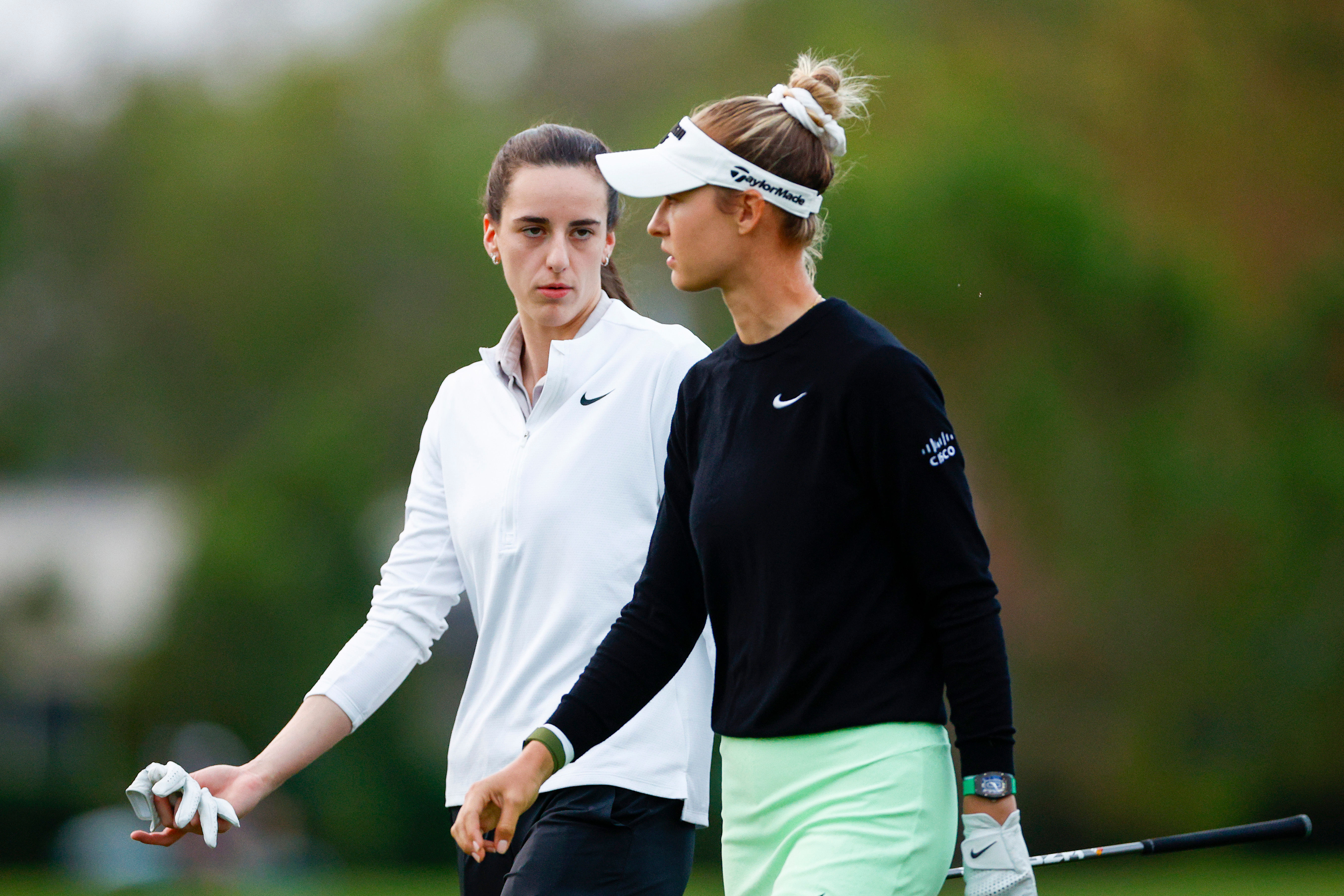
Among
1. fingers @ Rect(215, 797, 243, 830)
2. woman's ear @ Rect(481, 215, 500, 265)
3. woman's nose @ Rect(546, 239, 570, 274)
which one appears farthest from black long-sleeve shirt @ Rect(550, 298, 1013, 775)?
woman's ear @ Rect(481, 215, 500, 265)

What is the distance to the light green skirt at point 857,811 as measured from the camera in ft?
8.91

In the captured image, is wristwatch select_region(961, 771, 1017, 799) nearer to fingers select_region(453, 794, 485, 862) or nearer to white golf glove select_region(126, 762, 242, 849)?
fingers select_region(453, 794, 485, 862)

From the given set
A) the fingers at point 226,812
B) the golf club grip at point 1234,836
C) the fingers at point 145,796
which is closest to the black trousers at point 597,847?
the fingers at point 226,812

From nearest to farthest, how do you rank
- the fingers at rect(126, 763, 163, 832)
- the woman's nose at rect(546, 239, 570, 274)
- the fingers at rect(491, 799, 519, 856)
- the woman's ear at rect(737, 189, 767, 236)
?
1. the fingers at rect(491, 799, 519, 856)
2. the woman's ear at rect(737, 189, 767, 236)
3. the fingers at rect(126, 763, 163, 832)
4. the woman's nose at rect(546, 239, 570, 274)

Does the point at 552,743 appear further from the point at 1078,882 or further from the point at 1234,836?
the point at 1078,882

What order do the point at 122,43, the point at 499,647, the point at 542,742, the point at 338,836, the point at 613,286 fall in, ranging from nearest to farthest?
the point at 542,742, the point at 499,647, the point at 613,286, the point at 338,836, the point at 122,43

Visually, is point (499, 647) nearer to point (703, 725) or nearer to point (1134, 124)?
point (703, 725)

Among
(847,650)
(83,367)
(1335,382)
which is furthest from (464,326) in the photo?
(847,650)

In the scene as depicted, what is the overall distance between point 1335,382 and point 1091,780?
19.6 ft

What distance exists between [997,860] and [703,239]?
1.15 m

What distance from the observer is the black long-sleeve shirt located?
276 cm

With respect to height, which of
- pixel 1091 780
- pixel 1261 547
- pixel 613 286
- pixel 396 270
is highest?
pixel 396 270

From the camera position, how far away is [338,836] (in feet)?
58.1

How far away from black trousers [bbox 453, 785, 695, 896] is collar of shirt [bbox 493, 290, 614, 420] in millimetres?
830
